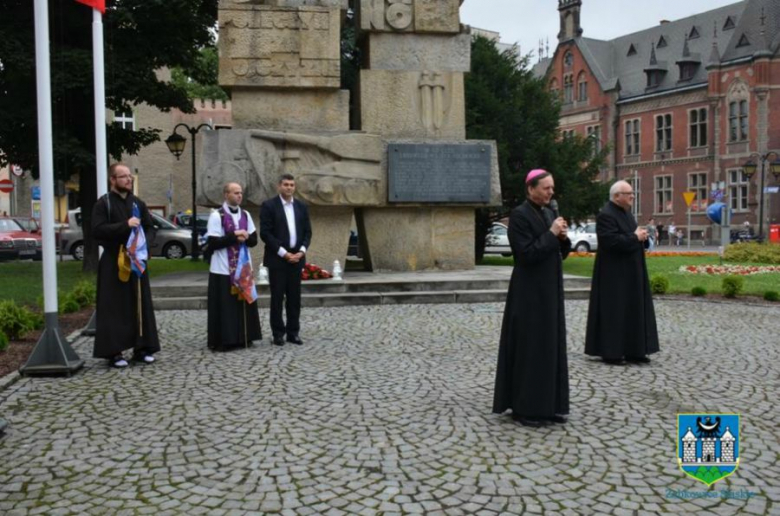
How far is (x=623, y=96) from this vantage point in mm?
60250

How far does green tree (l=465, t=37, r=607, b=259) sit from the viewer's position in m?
20.4

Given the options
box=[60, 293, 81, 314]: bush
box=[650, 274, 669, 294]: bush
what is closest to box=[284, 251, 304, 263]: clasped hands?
box=[60, 293, 81, 314]: bush

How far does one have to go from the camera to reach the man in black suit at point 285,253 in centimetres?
919

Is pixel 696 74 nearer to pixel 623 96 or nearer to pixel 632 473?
pixel 623 96

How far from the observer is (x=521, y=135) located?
68.6 feet

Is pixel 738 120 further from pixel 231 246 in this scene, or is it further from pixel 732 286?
pixel 231 246

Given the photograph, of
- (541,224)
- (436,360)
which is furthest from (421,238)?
(541,224)

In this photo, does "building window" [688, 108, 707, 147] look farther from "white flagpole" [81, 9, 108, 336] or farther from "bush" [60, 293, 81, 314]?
"white flagpole" [81, 9, 108, 336]

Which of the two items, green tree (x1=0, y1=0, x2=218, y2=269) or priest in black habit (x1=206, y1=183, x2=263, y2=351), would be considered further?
green tree (x1=0, y1=0, x2=218, y2=269)

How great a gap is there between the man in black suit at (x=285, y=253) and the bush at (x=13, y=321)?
3.17 metres

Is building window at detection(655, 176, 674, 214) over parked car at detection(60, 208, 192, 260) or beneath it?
over

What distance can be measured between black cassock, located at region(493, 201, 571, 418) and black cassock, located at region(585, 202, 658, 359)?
2.43 m

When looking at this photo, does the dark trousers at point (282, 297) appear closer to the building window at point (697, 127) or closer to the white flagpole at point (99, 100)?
the white flagpole at point (99, 100)

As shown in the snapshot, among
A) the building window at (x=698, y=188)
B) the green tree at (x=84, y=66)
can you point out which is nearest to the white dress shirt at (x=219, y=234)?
the green tree at (x=84, y=66)
